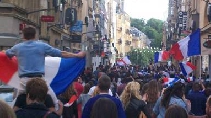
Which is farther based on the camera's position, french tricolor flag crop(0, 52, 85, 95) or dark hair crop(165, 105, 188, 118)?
french tricolor flag crop(0, 52, 85, 95)

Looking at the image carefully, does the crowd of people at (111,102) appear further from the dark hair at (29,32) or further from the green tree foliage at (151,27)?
the green tree foliage at (151,27)

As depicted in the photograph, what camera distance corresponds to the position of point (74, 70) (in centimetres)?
829

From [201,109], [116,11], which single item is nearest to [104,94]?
[201,109]

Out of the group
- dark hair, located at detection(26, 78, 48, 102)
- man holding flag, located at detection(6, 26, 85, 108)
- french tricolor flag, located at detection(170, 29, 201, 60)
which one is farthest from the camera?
french tricolor flag, located at detection(170, 29, 201, 60)

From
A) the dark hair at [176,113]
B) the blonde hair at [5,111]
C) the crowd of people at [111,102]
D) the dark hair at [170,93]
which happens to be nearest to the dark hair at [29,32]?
the crowd of people at [111,102]

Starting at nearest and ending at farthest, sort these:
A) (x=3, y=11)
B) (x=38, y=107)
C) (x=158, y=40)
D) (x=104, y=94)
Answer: (x=38, y=107)
(x=104, y=94)
(x=3, y=11)
(x=158, y=40)

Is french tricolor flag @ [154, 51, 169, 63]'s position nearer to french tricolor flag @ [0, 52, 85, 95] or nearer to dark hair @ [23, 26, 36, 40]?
french tricolor flag @ [0, 52, 85, 95]

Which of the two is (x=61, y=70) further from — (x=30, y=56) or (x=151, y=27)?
(x=151, y=27)

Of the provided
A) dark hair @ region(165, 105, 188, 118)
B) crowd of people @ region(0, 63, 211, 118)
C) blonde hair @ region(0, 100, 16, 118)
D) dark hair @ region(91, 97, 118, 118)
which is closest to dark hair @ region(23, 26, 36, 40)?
crowd of people @ region(0, 63, 211, 118)

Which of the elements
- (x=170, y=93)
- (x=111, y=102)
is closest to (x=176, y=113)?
(x=111, y=102)

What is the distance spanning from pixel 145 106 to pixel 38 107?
4046mm

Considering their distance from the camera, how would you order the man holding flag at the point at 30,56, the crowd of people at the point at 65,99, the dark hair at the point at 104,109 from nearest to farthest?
1. the crowd of people at the point at 65,99
2. the dark hair at the point at 104,109
3. the man holding flag at the point at 30,56

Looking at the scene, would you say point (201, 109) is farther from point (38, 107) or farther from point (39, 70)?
point (38, 107)

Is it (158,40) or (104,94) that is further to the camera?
(158,40)
